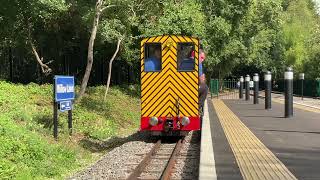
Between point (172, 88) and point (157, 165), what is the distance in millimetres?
4167

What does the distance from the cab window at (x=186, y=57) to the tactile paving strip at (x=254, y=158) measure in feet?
7.07

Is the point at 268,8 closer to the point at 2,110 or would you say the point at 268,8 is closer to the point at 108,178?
the point at 2,110

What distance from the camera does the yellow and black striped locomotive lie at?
643 inches

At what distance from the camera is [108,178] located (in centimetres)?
1095

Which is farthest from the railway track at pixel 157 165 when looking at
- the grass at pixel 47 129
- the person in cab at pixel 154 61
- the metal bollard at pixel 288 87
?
the metal bollard at pixel 288 87

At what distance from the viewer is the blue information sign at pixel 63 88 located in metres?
15.7

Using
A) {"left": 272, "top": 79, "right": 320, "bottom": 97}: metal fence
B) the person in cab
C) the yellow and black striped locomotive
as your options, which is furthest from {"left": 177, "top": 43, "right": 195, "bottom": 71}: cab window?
{"left": 272, "top": 79, "right": 320, "bottom": 97}: metal fence

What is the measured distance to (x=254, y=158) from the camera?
10898 millimetres

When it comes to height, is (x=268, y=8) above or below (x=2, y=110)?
above

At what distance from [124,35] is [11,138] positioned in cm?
1495

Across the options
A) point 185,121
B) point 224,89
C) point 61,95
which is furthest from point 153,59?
point 224,89

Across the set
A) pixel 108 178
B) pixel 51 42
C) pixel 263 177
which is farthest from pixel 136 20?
pixel 263 177

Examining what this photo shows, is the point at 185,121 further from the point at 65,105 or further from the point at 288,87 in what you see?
the point at 288,87

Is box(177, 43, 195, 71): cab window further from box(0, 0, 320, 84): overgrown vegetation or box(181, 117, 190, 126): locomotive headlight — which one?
box(0, 0, 320, 84): overgrown vegetation
